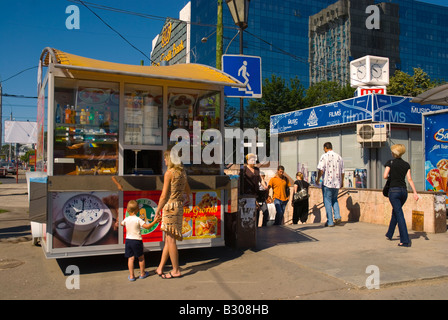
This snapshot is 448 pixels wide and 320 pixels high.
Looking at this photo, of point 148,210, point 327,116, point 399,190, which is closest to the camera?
point 148,210

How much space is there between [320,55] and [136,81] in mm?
110407

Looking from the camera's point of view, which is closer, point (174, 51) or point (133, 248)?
point (133, 248)

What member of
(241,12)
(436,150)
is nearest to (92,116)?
(241,12)

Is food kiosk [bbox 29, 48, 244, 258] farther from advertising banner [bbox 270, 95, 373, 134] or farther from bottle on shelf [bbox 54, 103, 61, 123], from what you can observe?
advertising banner [bbox 270, 95, 373, 134]

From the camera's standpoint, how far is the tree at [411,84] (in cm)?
3072

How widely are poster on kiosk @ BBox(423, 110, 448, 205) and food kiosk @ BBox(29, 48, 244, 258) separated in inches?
272

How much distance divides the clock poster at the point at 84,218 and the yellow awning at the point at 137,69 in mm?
1757

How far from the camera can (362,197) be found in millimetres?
10070

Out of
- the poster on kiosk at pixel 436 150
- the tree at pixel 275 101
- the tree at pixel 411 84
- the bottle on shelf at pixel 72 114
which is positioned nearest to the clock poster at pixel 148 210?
the bottle on shelf at pixel 72 114

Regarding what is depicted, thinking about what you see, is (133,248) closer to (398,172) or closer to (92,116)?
(92,116)

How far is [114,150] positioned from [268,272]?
297 cm

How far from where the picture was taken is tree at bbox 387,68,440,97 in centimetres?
3072

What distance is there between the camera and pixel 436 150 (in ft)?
35.4
